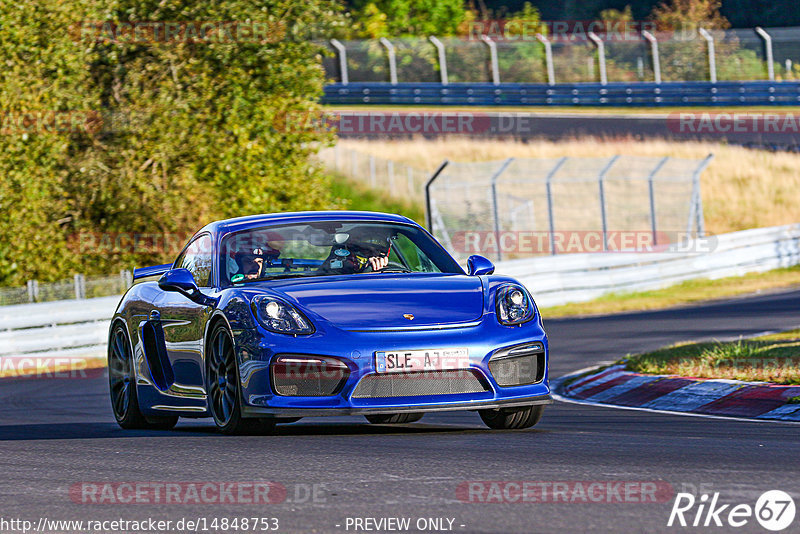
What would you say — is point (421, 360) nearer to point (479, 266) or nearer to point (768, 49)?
point (479, 266)

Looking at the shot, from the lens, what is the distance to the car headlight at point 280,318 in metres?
7.94

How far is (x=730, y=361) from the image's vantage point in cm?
1205

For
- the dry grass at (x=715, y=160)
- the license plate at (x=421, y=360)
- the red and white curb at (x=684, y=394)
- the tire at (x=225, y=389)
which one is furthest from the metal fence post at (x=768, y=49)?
the license plate at (x=421, y=360)

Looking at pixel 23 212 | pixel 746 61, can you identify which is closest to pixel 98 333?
pixel 23 212

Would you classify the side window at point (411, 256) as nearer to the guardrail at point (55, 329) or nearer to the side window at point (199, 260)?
the side window at point (199, 260)

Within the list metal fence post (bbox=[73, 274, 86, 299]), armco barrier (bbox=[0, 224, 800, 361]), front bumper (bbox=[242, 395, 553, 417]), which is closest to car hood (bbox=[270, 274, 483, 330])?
front bumper (bbox=[242, 395, 553, 417])

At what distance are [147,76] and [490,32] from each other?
150 feet

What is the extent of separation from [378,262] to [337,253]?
27 cm

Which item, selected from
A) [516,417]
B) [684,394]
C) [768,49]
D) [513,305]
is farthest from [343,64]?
[513,305]

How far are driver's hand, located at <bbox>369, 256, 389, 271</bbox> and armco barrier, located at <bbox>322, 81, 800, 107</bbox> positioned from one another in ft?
133

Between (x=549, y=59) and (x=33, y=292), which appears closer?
(x=33, y=292)

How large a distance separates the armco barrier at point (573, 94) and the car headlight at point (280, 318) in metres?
41.8

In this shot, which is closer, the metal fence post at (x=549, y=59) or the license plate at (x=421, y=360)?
the license plate at (x=421, y=360)

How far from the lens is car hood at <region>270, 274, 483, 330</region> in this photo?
26.0 feet
